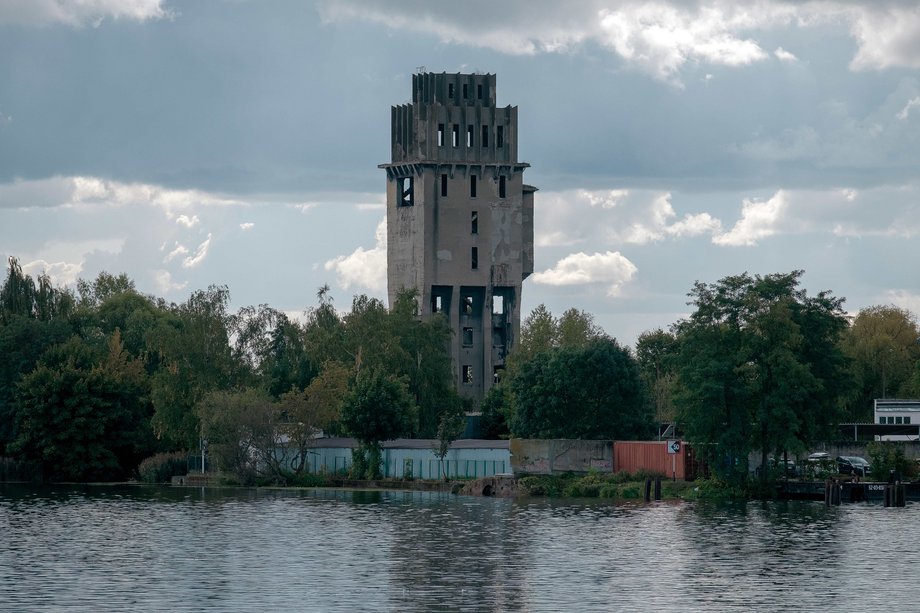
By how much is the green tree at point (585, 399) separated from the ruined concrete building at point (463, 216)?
4426 cm

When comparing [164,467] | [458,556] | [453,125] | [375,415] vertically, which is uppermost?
[453,125]

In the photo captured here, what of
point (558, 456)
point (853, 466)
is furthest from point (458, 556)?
point (853, 466)

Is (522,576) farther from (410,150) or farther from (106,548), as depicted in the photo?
(410,150)

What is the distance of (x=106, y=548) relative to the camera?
73.1 metres

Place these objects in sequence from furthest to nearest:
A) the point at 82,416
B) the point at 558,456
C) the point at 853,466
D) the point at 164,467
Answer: the point at 164,467 → the point at 82,416 → the point at 853,466 → the point at 558,456

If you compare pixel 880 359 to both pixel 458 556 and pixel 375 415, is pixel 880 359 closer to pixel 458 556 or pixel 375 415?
pixel 375 415

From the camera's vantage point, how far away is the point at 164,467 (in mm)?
133375

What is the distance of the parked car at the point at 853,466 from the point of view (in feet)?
379

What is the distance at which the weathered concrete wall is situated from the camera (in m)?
113

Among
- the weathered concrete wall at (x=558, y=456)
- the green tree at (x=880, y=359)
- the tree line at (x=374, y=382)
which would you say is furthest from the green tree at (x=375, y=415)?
the green tree at (x=880, y=359)

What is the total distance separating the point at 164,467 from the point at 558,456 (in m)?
35.2

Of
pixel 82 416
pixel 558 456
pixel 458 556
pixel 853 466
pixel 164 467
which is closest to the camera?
pixel 458 556

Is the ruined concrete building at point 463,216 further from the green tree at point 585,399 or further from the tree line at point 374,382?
the green tree at point 585,399

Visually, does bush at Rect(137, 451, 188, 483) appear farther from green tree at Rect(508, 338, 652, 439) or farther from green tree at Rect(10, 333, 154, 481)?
green tree at Rect(508, 338, 652, 439)
